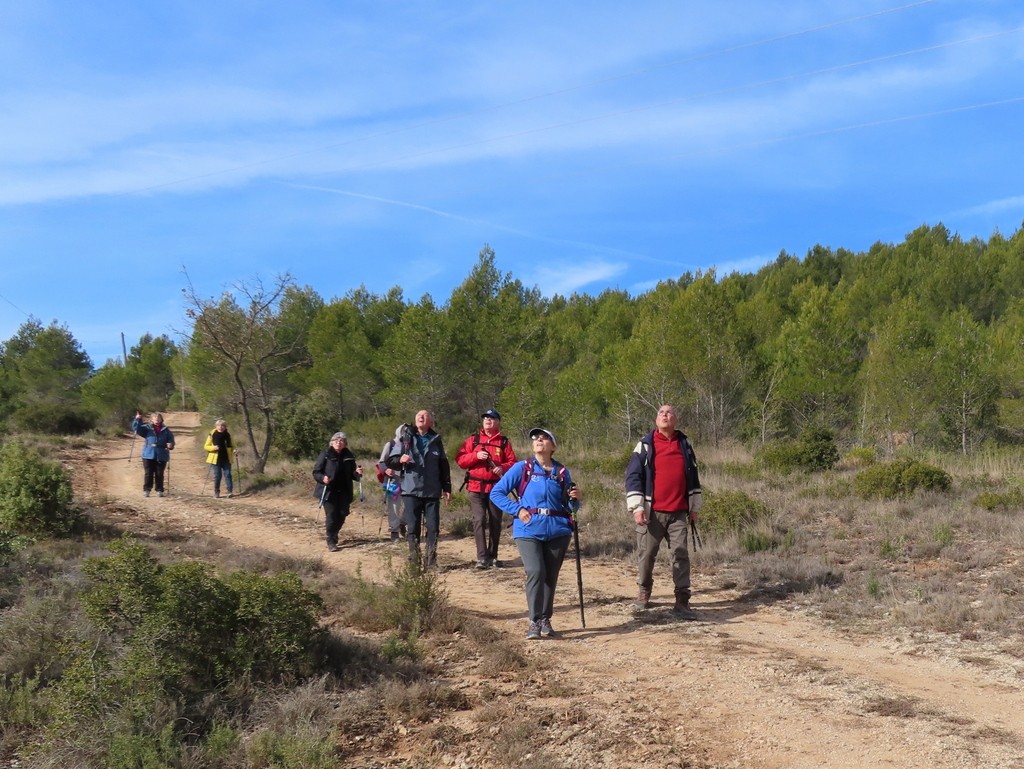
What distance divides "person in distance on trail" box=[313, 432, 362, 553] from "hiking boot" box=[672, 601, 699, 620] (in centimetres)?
512

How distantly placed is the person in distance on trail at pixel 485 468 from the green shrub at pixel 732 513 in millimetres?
2961

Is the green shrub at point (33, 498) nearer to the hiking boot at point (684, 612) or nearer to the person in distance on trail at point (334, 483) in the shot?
the person in distance on trail at point (334, 483)

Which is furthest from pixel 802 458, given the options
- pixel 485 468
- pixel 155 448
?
pixel 155 448

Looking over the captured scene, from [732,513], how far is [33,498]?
873 cm

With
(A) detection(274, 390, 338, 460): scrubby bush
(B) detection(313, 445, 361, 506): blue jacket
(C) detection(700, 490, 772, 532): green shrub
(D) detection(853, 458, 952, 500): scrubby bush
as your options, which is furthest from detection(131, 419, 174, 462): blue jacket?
(D) detection(853, 458, 952, 500): scrubby bush

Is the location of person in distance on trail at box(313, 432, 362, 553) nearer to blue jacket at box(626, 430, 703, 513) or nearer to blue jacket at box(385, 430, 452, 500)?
blue jacket at box(385, 430, 452, 500)

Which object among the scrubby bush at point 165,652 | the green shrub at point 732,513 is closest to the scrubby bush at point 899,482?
the green shrub at point 732,513

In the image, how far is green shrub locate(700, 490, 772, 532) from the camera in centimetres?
1034

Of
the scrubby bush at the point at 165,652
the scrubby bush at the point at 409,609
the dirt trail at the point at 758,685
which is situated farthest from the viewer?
the scrubby bush at the point at 409,609

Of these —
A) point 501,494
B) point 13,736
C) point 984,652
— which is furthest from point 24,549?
point 984,652

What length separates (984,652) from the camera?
19.1 ft

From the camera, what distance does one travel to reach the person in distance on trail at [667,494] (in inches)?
275

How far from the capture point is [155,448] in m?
15.6

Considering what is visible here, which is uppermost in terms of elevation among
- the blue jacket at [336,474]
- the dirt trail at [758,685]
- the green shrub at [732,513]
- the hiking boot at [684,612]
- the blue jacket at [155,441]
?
the blue jacket at [155,441]
